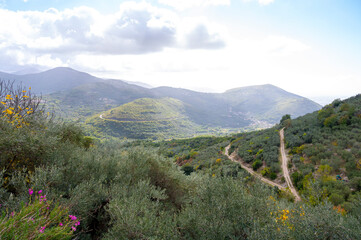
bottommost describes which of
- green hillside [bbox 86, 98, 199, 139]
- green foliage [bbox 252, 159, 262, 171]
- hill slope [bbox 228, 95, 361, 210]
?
green hillside [bbox 86, 98, 199, 139]

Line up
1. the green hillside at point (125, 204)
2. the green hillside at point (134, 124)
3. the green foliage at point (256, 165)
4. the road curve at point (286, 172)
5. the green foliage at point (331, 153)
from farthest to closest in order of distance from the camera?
the green hillside at point (134, 124), the green foliage at point (256, 165), the road curve at point (286, 172), the green foliage at point (331, 153), the green hillside at point (125, 204)

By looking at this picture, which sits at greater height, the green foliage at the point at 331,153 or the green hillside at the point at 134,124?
the green foliage at the point at 331,153

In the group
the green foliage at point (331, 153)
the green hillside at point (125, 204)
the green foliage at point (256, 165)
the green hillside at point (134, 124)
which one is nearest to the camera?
the green hillside at point (125, 204)

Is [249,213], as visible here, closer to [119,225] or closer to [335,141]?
[119,225]

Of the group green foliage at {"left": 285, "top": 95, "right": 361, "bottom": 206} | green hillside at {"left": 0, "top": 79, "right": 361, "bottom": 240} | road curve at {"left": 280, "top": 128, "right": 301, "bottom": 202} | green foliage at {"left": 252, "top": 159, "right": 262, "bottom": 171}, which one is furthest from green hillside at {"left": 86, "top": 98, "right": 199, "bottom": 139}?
green hillside at {"left": 0, "top": 79, "right": 361, "bottom": 240}

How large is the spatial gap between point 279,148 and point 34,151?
88.6ft

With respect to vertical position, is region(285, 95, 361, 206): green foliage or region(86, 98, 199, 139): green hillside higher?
region(285, 95, 361, 206): green foliage

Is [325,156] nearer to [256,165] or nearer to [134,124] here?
[256,165]

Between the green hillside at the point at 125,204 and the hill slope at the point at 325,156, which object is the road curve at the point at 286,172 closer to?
the hill slope at the point at 325,156

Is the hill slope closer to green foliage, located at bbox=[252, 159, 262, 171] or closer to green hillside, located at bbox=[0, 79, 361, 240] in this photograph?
green foliage, located at bbox=[252, 159, 262, 171]

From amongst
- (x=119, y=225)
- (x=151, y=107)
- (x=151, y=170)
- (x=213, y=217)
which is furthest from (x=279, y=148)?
(x=151, y=107)

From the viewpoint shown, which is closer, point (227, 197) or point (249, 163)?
point (227, 197)

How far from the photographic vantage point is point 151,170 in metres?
8.16

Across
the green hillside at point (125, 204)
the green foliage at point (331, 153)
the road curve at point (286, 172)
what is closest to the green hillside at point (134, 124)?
the road curve at point (286, 172)
